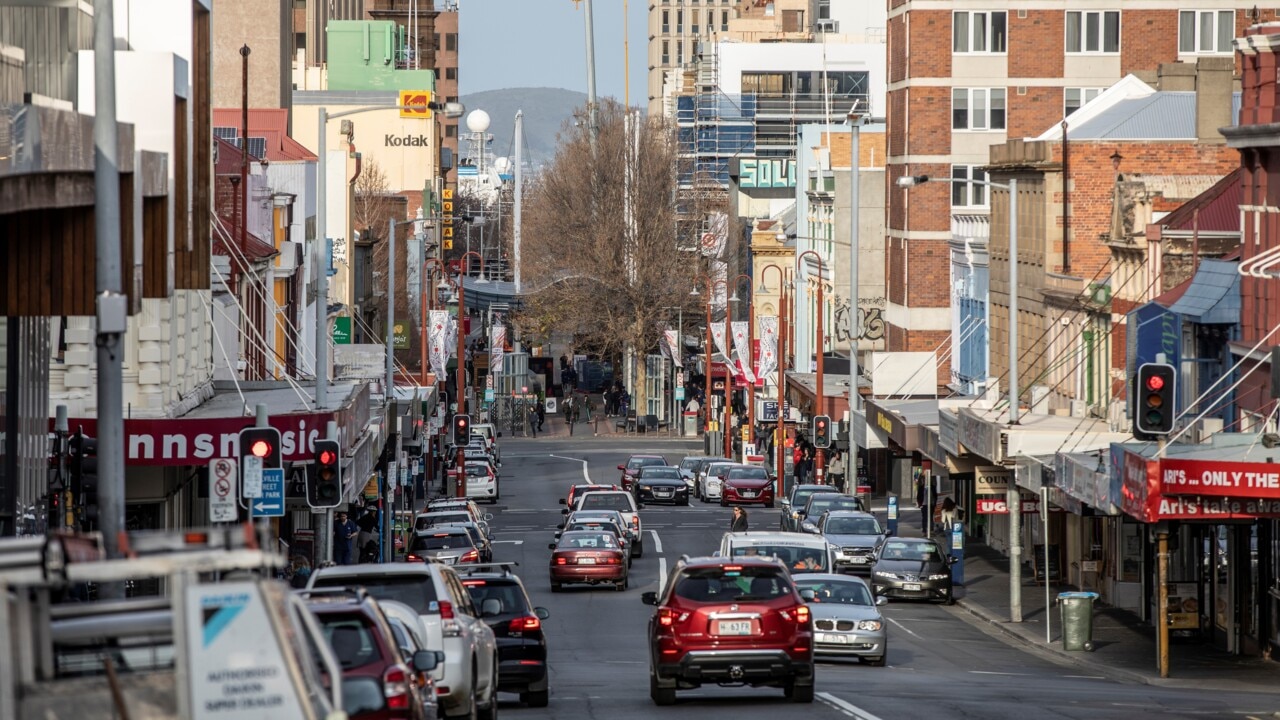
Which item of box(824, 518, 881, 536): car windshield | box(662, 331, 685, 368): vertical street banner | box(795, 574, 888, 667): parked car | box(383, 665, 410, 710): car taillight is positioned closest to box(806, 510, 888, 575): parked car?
box(824, 518, 881, 536): car windshield

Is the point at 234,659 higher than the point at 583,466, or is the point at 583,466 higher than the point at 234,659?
the point at 234,659

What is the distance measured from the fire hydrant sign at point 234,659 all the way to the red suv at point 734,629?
13.2 m

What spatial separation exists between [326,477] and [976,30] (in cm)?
4924

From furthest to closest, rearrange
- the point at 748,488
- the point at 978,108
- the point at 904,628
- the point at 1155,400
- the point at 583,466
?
the point at 583,466, the point at 978,108, the point at 748,488, the point at 904,628, the point at 1155,400

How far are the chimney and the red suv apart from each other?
3159 centimetres

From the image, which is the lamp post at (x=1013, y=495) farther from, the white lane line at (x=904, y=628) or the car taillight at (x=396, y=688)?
the car taillight at (x=396, y=688)

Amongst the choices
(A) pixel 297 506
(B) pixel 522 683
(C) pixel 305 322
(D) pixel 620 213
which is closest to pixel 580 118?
(D) pixel 620 213

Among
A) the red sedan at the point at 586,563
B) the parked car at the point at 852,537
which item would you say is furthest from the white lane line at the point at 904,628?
the red sedan at the point at 586,563

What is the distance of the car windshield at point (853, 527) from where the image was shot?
46.0m

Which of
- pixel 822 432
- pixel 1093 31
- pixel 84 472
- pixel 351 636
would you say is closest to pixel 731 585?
pixel 84 472

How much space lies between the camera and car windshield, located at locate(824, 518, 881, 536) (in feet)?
151

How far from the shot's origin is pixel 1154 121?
5397 centimetres

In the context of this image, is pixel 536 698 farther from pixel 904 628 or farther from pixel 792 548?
pixel 904 628

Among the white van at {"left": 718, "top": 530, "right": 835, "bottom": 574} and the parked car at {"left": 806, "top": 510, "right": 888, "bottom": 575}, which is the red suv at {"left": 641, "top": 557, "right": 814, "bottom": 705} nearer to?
the white van at {"left": 718, "top": 530, "right": 835, "bottom": 574}
